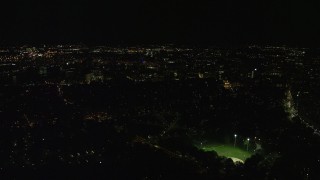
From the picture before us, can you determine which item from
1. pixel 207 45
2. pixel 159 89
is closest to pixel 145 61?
pixel 207 45

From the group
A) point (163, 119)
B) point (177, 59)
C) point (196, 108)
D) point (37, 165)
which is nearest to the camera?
point (37, 165)

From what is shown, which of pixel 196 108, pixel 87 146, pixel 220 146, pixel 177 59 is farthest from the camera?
pixel 177 59

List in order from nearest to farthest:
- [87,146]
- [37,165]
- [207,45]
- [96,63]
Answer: [37,165] < [87,146] < [96,63] < [207,45]

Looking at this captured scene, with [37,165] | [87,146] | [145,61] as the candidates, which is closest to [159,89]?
[87,146]

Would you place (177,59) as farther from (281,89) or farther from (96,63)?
(281,89)

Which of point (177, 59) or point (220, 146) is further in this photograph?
point (177, 59)

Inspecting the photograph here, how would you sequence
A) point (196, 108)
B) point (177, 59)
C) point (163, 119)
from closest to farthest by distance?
point (163, 119)
point (196, 108)
point (177, 59)

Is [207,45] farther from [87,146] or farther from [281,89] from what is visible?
[87,146]
